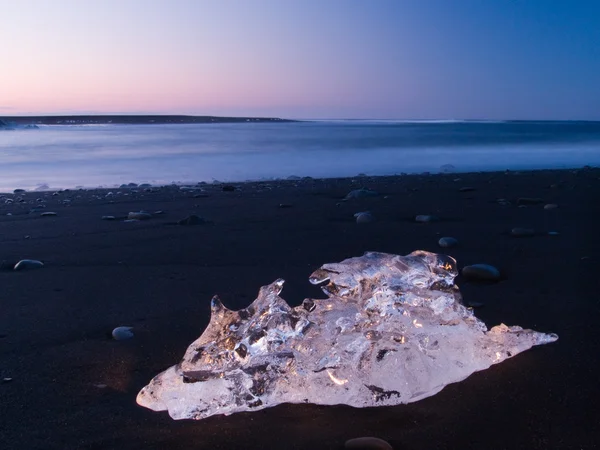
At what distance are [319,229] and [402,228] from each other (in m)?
0.64

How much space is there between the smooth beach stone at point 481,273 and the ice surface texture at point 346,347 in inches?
31.9

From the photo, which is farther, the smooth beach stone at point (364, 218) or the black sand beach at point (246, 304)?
the smooth beach stone at point (364, 218)

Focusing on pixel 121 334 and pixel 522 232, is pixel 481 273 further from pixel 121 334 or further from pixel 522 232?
pixel 121 334

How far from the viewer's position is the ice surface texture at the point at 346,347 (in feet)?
5.60

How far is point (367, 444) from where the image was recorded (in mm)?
1455

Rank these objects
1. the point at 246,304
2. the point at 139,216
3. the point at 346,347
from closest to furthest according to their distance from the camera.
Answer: the point at 346,347, the point at 246,304, the point at 139,216

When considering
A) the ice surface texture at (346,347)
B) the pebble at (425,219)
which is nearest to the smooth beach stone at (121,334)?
the ice surface texture at (346,347)

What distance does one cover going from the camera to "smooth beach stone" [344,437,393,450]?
1.44 m

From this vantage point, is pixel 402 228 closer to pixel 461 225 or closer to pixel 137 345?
pixel 461 225

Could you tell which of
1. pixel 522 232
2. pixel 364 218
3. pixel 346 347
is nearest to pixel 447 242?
pixel 522 232

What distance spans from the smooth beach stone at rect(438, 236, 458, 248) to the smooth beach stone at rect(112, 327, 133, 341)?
2.16 m

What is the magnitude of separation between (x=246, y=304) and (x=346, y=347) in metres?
0.94

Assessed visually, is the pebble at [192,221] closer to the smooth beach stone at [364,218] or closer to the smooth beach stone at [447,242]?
the smooth beach stone at [364,218]

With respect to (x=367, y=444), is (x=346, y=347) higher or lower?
higher
